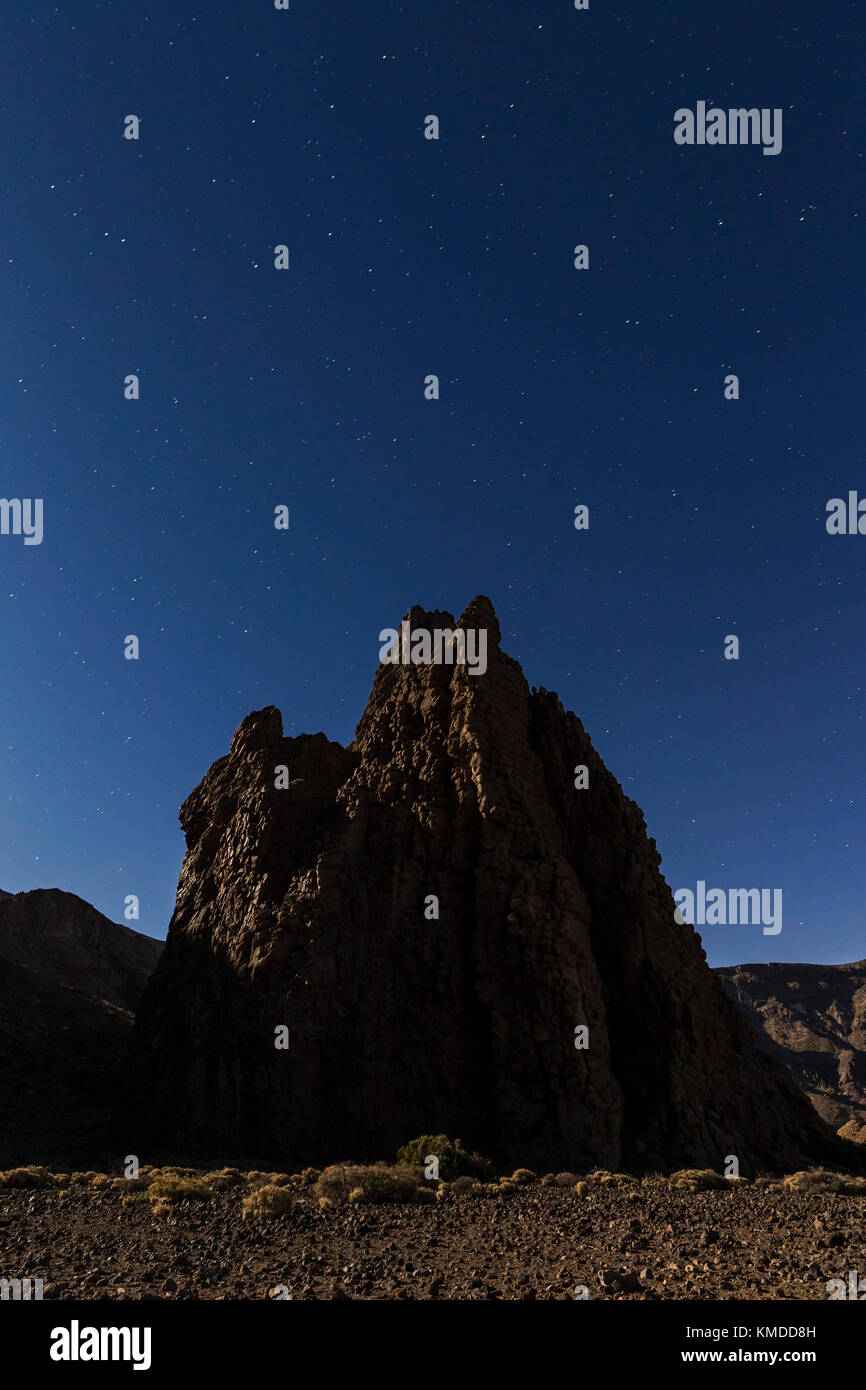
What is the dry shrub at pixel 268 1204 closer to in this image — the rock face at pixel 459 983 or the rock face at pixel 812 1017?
the rock face at pixel 459 983

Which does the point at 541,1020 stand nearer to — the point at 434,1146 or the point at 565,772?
the point at 434,1146

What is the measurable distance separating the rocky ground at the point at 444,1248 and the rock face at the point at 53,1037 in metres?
16.0

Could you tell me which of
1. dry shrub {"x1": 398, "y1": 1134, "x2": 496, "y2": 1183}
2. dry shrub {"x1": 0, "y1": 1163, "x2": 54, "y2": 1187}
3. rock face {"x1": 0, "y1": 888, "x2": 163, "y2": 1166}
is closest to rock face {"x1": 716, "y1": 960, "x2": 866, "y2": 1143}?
rock face {"x1": 0, "y1": 888, "x2": 163, "y2": 1166}

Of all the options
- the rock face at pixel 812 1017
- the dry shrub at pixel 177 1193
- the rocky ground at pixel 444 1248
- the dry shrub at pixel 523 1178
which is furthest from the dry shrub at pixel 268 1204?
the rock face at pixel 812 1017

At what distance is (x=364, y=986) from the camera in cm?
2553

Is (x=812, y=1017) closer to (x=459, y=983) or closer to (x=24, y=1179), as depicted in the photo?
(x=459, y=983)

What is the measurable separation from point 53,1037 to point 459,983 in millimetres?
29520

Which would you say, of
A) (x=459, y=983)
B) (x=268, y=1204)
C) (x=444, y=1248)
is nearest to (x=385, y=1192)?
(x=268, y=1204)

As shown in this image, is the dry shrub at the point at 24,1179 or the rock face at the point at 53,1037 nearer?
the dry shrub at the point at 24,1179

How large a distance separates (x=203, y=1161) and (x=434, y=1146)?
8890mm

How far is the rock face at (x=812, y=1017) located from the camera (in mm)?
95938

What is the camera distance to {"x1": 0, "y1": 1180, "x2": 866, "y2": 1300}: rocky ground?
6863 mm
